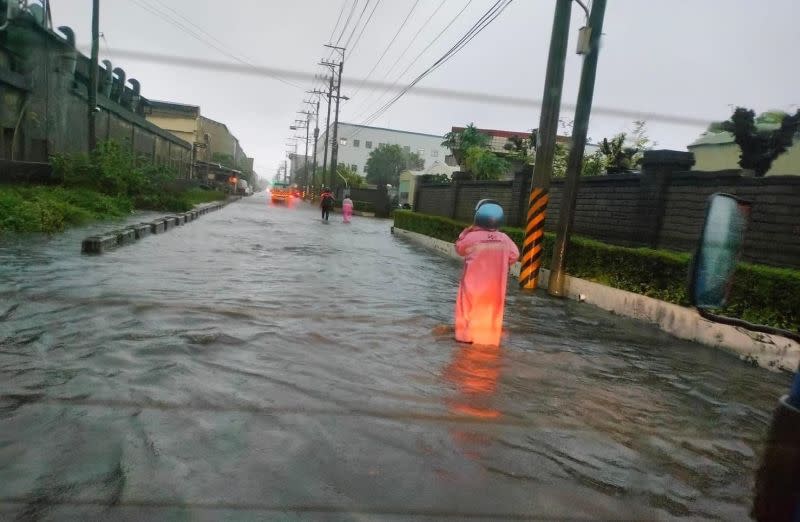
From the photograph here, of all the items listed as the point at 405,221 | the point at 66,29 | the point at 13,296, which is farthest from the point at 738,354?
the point at 66,29

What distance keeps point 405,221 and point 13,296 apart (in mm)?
19900

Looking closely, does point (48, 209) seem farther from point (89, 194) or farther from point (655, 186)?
point (655, 186)

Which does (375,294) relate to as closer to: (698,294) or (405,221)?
(698,294)

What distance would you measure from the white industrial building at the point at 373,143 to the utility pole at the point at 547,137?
297ft

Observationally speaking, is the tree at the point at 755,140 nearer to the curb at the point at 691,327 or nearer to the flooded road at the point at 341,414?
the curb at the point at 691,327

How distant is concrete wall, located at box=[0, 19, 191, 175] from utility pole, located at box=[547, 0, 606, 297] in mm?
17047

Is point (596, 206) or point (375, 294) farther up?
point (596, 206)

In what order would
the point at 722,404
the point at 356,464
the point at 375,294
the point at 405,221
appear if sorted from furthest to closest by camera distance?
1. the point at 405,221
2. the point at 375,294
3. the point at 722,404
4. the point at 356,464

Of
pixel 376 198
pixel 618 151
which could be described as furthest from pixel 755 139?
pixel 376 198

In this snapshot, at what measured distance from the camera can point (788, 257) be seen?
780 centimetres

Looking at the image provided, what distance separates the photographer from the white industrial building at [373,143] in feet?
340

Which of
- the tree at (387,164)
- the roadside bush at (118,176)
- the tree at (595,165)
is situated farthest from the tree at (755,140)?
the tree at (387,164)

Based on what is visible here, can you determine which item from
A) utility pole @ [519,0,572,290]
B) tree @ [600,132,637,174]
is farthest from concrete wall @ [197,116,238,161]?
utility pole @ [519,0,572,290]

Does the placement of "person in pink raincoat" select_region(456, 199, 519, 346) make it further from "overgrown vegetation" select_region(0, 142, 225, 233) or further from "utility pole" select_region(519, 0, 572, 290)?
"overgrown vegetation" select_region(0, 142, 225, 233)
